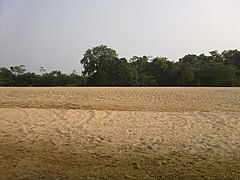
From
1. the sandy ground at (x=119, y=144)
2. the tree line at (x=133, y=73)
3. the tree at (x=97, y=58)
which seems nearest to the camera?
the sandy ground at (x=119, y=144)

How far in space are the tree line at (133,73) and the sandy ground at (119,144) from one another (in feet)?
105

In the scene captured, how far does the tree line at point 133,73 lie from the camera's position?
43781mm

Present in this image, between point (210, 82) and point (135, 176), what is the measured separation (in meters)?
39.4

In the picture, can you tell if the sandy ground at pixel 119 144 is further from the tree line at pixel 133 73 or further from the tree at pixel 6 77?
the tree at pixel 6 77

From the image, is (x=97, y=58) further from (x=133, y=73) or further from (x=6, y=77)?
(x=6, y=77)

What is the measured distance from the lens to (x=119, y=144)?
7969 mm

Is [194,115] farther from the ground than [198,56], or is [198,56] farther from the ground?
[198,56]

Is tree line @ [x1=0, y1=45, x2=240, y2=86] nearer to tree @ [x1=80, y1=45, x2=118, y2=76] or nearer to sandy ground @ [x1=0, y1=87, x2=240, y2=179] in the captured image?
tree @ [x1=80, y1=45, x2=118, y2=76]

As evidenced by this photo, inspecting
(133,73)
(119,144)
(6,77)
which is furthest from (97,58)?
(119,144)

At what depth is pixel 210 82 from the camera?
43.0 m

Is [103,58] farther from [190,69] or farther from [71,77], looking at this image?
[190,69]

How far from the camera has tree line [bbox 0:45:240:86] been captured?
4378 centimetres

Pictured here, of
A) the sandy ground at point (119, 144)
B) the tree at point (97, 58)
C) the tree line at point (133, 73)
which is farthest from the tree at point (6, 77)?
the sandy ground at point (119, 144)

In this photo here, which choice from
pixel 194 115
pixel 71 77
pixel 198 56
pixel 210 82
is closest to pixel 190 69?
pixel 210 82
